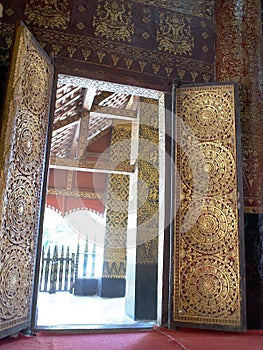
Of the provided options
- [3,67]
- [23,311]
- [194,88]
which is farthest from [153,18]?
[23,311]

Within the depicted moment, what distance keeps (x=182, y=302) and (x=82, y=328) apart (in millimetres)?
773

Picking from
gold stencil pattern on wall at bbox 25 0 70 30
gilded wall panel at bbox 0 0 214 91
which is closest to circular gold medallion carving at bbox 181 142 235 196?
gilded wall panel at bbox 0 0 214 91

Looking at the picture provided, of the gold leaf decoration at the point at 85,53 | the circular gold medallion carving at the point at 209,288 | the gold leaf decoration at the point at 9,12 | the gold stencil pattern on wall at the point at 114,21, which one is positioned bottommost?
the circular gold medallion carving at the point at 209,288

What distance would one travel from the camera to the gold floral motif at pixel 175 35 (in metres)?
3.16

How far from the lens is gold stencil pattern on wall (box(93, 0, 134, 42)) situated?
3012 mm

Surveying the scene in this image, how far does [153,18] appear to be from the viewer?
126 inches

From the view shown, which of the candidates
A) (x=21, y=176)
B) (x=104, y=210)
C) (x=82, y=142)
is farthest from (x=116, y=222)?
(x=21, y=176)

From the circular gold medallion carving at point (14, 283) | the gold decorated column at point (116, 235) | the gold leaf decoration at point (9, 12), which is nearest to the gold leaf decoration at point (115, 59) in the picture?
the gold leaf decoration at point (9, 12)

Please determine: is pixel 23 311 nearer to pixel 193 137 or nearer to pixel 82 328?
pixel 82 328

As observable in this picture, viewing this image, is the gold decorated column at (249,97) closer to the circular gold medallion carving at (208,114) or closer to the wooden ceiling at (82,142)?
the circular gold medallion carving at (208,114)

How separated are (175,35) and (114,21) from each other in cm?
59

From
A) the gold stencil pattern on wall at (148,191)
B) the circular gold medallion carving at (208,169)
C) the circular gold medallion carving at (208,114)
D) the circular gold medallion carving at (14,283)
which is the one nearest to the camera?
the circular gold medallion carving at (14,283)

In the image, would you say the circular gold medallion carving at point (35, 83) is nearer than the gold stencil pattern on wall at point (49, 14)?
Yes

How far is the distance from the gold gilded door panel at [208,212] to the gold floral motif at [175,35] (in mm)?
458
